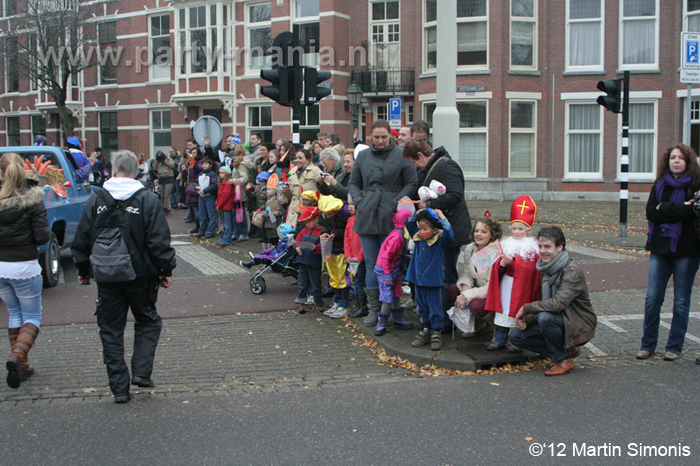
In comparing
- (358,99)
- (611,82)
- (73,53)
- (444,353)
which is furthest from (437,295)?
(73,53)

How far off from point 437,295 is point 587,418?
2032 mm

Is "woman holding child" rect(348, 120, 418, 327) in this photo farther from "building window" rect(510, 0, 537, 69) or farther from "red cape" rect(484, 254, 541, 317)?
"building window" rect(510, 0, 537, 69)

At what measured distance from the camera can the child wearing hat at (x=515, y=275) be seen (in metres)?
6.19

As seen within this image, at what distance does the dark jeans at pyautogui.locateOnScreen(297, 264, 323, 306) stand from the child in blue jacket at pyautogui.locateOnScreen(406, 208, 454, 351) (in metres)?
2.00

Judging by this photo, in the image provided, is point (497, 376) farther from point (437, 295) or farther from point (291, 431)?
point (291, 431)

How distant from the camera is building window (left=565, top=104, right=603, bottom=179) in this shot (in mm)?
25078

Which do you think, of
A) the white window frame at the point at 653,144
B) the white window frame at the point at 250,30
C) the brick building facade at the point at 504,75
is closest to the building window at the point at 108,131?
the brick building facade at the point at 504,75

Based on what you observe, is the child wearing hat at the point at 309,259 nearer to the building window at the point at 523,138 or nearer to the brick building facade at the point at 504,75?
the brick building facade at the point at 504,75

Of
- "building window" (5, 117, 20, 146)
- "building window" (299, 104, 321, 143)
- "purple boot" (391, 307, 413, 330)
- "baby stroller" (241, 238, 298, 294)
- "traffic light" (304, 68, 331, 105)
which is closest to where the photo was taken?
"purple boot" (391, 307, 413, 330)

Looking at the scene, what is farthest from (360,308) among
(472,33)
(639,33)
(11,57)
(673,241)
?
(11,57)

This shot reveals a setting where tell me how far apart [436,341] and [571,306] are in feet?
4.16

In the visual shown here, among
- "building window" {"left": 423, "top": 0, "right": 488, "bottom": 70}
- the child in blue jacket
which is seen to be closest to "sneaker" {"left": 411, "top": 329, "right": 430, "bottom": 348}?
the child in blue jacket

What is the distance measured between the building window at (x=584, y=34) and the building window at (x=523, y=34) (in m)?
1.15

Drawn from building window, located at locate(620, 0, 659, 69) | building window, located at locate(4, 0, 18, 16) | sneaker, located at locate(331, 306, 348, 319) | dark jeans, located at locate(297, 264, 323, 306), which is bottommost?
sneaker, located at locate(331, 306, 348, 319)
